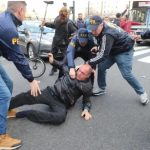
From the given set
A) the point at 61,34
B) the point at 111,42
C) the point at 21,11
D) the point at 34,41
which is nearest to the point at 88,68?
the point at 111,42

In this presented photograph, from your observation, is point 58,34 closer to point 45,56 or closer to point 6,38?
point 45,56

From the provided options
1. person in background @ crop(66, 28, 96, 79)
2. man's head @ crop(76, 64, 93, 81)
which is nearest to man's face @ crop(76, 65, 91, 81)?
man's head @ crop(76, 64, 93, 81)

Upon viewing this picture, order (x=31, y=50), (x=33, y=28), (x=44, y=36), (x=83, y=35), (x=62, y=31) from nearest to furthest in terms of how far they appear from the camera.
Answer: (x=83, y=35), (x=62, y=31), (x=31, y=50), (x=44, y=36), (x=33, y=28)

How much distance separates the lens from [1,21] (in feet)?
12.2

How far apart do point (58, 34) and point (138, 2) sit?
36.6 ft

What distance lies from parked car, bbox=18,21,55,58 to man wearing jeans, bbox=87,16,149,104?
4583mm

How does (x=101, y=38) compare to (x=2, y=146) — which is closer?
(x=2, y=146)

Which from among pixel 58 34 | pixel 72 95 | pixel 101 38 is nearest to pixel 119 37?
pixel 101 38

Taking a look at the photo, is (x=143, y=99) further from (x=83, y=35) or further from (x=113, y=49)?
(x=83, y=35)

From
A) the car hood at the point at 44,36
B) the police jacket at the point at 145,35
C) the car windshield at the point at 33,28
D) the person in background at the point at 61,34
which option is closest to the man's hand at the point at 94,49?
the person in background at the point at 61,34

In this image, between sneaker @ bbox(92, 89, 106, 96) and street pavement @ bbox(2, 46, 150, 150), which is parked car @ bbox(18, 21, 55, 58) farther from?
street pavement @ bbox(2, 46, 150, 150)

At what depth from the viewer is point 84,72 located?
5.01 meters

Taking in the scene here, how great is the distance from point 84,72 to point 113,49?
2.61 feet

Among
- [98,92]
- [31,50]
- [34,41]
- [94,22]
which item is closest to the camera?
[94,22]
